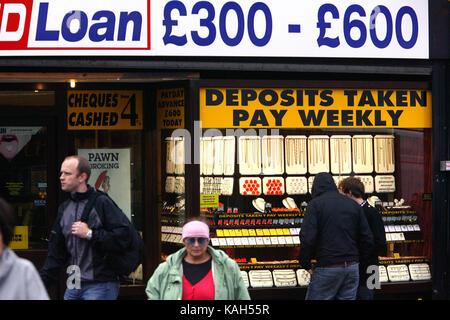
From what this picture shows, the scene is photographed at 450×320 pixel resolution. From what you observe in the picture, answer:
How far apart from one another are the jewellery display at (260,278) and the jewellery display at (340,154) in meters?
1.59

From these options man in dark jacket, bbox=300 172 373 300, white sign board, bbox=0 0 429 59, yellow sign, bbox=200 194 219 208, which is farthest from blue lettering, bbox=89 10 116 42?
man in dark jacket, bbox=300 172 373 300

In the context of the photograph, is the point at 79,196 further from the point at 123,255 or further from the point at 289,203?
the point at 289,203

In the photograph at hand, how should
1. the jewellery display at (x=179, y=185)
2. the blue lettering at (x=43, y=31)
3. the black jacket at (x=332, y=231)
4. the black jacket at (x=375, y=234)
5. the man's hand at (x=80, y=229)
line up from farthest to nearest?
the jewellery display at (x=179, y=185) < the blue lettering at (x=43, y=31) < the black jacket at (x=375, y=234) < the black jacket at (x=332, y=231) < the man's hand at (x=80, y=229)

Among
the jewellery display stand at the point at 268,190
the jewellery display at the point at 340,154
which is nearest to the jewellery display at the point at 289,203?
the jewellery display stand at the point at 268,190

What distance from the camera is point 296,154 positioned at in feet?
34.0

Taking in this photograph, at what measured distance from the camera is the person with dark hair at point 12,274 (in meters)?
4.14

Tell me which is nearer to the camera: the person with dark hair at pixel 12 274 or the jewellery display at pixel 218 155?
the person with dark hair at pixel 12 274

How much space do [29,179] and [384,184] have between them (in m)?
4.61

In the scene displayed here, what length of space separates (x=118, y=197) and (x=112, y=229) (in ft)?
12.4

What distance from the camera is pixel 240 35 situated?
9805 millimetres

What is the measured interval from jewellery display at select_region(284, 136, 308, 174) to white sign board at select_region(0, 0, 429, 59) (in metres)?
1.11

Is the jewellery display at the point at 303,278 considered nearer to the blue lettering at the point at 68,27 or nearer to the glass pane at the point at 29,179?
the glass pane at the point at 29,179

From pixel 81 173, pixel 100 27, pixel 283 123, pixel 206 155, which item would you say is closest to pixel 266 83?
pixel 283 123
